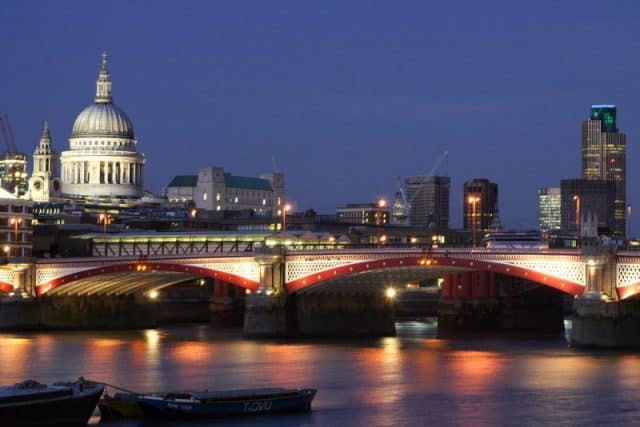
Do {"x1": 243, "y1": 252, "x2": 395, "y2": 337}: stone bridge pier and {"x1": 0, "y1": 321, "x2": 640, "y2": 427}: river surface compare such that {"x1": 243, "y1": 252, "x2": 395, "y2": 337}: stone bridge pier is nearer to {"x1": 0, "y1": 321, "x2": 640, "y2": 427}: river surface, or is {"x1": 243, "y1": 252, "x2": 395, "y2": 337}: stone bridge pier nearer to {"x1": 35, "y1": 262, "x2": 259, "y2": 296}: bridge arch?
{"x1": 0, "y1": 321, "x2": 640, "y2": 427}: river surface

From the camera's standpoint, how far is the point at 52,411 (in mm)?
58344

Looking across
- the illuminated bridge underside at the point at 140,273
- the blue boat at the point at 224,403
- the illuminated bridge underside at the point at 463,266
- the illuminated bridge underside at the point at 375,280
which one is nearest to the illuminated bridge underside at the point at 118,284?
the illuminated bridge underside at the point at 140,273

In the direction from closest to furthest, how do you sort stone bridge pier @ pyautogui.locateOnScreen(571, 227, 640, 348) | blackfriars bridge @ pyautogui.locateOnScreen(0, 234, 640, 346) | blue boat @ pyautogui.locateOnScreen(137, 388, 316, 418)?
blue boat @ pyautogui.locateOnScreen(137, 388, 316, 418) < stone bridge pier @ pyautogui.locateOnScreen(571, 227, 640, 348) < blackfriars bridge @ pyautogui.locateOnScreen(0, 234, 640, 346)

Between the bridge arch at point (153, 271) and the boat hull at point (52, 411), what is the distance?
4474 centimetres

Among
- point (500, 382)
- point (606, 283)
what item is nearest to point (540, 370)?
point (500, 382)

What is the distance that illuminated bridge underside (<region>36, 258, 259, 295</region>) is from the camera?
106 m

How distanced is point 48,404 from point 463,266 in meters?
41.7

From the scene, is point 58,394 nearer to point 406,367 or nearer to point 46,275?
point 406,367

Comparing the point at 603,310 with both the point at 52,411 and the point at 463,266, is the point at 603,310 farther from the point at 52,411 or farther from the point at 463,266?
the point at 52,411

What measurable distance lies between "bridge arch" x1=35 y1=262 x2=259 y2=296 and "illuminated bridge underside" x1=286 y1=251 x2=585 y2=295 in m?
4.29

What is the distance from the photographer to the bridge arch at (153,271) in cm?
10606

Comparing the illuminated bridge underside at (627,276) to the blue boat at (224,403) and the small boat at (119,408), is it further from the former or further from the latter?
the small boat at (119,408)

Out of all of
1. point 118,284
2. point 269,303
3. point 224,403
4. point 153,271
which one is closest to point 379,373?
point 224,403

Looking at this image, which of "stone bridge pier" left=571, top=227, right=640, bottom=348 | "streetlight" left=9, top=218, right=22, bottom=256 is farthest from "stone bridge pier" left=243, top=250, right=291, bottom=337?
"streetlight" left=9, top=218, right=22, bottom=256
